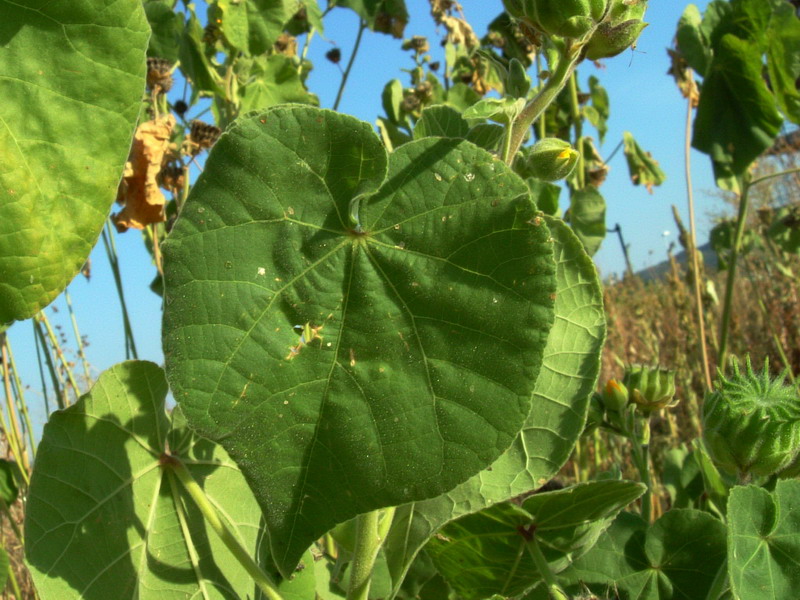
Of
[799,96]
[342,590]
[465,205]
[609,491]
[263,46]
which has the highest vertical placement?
[263,46]

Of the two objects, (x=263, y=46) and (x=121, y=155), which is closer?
(x=121, y=155)

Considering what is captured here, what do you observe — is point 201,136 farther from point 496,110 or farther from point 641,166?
point 641,166

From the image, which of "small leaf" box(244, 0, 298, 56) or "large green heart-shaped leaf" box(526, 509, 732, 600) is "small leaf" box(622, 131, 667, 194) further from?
"large green heart-shaped leaf" box(526, 509, 732, 600)

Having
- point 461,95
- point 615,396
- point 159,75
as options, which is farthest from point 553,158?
point 461,95

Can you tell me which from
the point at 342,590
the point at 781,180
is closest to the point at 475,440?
the point at 342,590

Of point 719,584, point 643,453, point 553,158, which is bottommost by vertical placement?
point 719,584

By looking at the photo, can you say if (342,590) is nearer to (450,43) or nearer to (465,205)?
(465,205)
